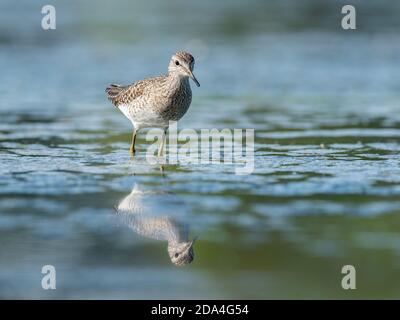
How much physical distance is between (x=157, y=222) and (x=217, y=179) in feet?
6.36

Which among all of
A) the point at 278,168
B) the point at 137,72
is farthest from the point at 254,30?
the point at 278,168

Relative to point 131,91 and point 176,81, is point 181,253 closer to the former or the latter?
point 176,81

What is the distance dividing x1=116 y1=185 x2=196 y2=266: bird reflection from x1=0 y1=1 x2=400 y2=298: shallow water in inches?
1.8

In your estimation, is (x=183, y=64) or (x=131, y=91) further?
(x=131, y=91)

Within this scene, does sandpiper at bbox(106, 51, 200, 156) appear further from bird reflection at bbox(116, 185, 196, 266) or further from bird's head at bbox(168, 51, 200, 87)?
bird reflection at bbox(116, 185, 196, 266)

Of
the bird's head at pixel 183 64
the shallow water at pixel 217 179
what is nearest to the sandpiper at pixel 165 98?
the bird's head at pixel 183 64

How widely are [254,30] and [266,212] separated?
15816mm

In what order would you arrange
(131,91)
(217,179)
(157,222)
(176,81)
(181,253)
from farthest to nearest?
(131,91), (176,81), (217,179), (157,222), (181,253)

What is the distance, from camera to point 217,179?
10.0 m

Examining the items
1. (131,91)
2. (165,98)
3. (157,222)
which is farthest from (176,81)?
(157,222)

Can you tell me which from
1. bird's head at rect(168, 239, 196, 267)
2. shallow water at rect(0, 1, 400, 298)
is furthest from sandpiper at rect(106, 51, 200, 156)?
bird's head at rect(168, 239, 196, 267)

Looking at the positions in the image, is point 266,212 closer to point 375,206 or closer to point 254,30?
point 375,206

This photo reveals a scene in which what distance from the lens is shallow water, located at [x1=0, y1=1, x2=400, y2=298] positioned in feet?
22.9

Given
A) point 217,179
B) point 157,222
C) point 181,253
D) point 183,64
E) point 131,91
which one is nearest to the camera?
point 181,253
